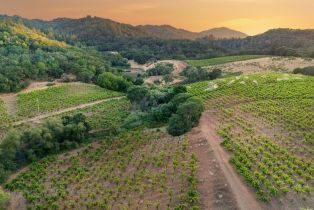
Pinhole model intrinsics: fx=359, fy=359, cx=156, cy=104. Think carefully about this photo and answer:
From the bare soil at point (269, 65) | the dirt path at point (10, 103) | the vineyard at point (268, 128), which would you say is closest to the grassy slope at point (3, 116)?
the dirt path at point (10, 103)

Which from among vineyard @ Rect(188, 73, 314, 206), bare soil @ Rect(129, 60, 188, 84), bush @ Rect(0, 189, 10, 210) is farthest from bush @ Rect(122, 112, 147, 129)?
bare soil @ Rect(129, 60, 188, 84)

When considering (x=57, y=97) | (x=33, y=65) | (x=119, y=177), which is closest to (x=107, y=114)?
(x=57, y=97)

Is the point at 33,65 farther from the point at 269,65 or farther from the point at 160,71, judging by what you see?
the point at 269,65

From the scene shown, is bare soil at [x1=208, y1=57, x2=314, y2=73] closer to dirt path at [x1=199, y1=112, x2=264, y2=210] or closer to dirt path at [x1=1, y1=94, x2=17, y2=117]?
dirt path at [x1=199, y1=112, x2=264, y2=210]

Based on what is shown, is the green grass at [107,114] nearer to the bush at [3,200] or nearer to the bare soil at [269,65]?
the bush at [3,200]


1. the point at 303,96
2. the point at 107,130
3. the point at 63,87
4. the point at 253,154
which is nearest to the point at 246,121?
the point at 253,154

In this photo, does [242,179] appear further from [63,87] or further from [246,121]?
[63,87]
